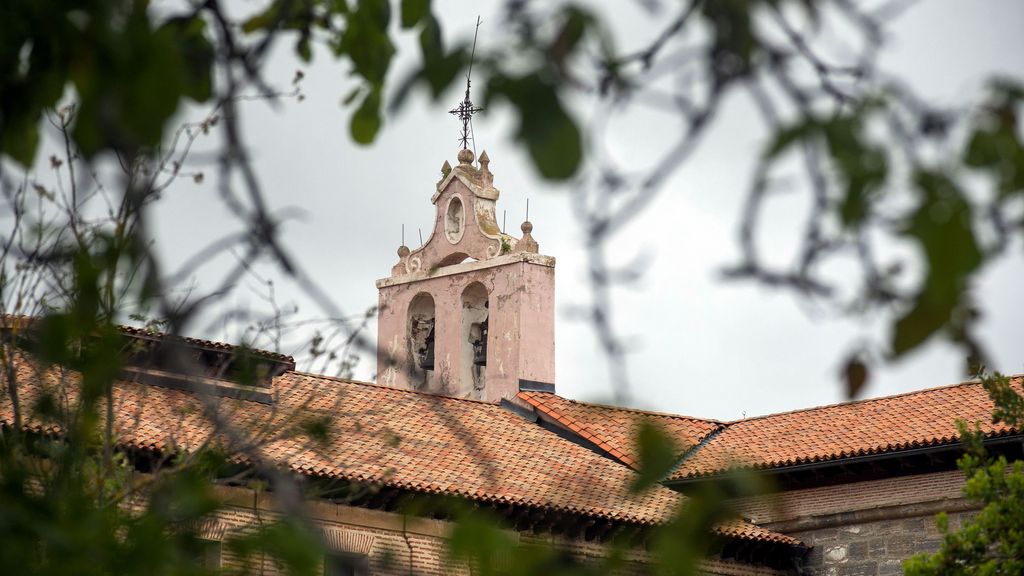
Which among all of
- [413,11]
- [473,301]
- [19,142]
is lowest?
[19,142]

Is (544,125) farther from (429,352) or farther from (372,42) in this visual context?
(429,352)

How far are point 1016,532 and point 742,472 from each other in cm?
801

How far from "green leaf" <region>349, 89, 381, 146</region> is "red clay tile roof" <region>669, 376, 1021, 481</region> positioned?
461 inches

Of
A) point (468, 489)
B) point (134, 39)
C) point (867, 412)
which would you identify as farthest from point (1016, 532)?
point (134, 39)

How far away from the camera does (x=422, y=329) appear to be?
63.7 ft

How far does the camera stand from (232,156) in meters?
2.50

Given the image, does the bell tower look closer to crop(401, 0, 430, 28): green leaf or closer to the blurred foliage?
the blurred foliage

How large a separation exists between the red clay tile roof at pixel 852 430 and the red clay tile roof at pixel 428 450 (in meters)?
0.82

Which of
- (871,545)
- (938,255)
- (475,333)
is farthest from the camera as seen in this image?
(475,333)

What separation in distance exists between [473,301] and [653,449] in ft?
57.2

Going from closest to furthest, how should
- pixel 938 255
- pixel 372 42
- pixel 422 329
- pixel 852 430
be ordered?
1. pixel 938 255
2. pixel 372 42
3. pixel 852 430
4. pixel 422 329

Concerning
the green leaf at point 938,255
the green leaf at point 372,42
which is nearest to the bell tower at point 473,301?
the green leaf at point 372,42

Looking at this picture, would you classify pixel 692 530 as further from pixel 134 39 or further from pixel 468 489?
pixel 468 489

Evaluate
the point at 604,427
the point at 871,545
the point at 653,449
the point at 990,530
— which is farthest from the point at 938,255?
the point at 604,427
